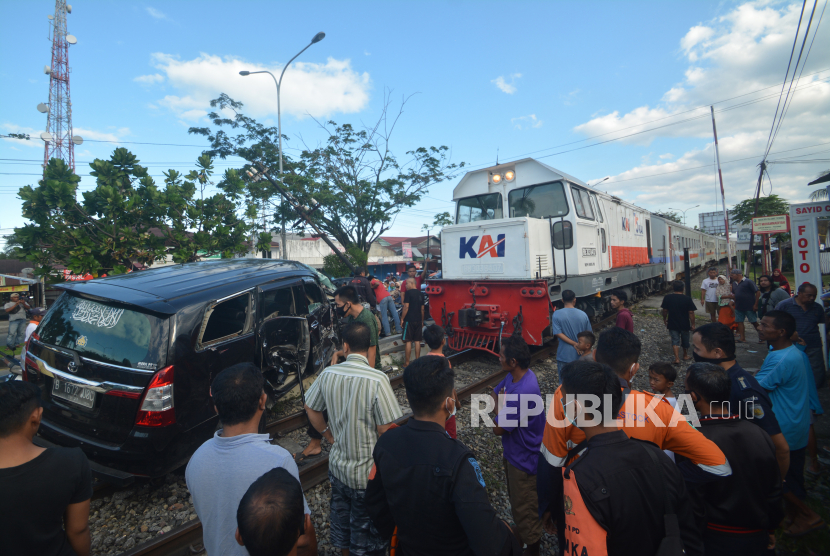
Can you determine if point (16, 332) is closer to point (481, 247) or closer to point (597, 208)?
point (481, 247)

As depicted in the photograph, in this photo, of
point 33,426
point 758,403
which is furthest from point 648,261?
point 33,426

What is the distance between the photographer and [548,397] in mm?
5762

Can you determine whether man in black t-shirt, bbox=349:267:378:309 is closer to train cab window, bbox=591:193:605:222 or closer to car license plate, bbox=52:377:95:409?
train cab window, bbox=591:193:605:222

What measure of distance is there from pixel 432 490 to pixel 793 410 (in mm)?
3165

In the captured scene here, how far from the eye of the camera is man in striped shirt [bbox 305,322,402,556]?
244cm

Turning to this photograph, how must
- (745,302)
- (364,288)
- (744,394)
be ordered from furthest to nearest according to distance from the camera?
1. (745,302)
2. (364,288)
3. (744,394)

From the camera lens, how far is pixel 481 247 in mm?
7773

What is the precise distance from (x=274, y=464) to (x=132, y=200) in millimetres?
7005

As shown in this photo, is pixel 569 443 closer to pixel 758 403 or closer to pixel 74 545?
pixel 758 403

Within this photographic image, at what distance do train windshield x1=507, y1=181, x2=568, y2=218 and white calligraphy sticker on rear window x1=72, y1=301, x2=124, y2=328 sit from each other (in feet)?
21.9

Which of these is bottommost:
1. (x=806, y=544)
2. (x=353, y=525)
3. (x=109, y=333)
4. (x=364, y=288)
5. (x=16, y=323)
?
(x=806, y=544)

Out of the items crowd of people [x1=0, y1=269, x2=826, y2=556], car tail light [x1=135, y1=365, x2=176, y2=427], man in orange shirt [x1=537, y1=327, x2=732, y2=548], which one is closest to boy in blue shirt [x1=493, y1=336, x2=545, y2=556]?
crowd of people [x1=0, y1=269, x2=826, y2=556]

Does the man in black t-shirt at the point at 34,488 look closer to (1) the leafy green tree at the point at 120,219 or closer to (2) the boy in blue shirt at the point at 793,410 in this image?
(2) the boy in blue shirt at the point at 793,410

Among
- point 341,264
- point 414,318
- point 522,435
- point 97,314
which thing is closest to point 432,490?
point 522,435
